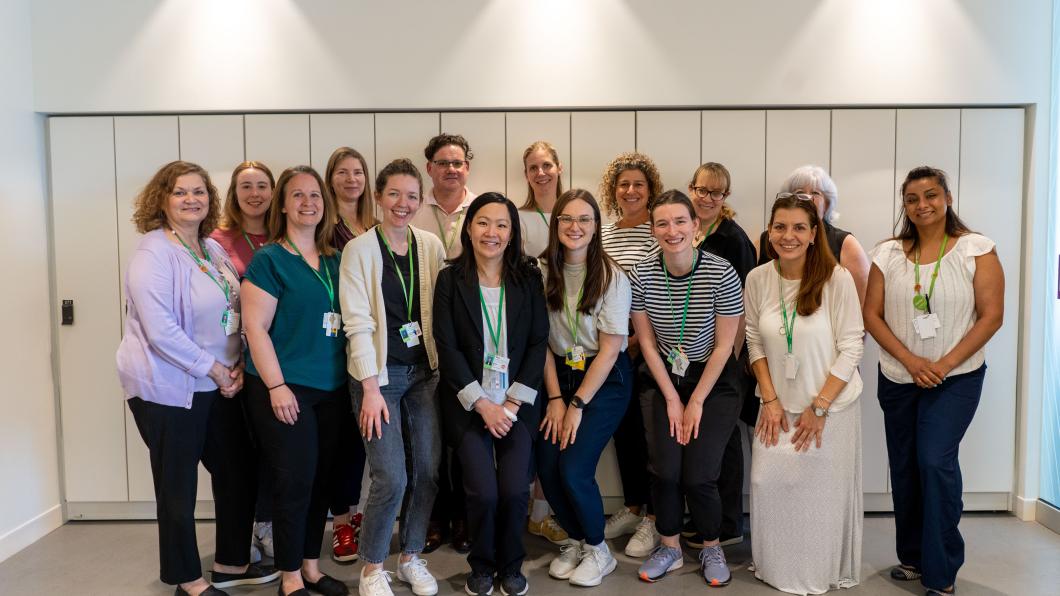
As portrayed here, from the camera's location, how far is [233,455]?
304 cm

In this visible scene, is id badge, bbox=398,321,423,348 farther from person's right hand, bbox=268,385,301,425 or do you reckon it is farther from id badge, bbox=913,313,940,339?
id badge, bbox=913,313,940,339

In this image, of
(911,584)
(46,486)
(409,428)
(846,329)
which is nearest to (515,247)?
(409,428)

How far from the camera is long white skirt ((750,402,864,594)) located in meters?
3.00

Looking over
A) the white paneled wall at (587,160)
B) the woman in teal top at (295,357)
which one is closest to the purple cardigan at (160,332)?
the woman in teal top at (295,357)

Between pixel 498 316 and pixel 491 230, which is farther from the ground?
pixel 491 230

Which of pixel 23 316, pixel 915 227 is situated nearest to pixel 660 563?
pixel 915 227

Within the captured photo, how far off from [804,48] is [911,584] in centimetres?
288

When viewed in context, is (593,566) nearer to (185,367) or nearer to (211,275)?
(185,367)

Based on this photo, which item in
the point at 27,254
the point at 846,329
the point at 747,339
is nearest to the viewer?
the point at 846,329

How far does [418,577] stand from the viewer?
306 centimetres

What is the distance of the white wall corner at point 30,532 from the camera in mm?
3578

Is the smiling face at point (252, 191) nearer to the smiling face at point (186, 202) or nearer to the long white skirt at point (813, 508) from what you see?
the smiling face at point (186, 202)

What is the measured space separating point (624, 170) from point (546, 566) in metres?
2.07

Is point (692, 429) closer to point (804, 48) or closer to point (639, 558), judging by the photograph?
point (639, 558)
